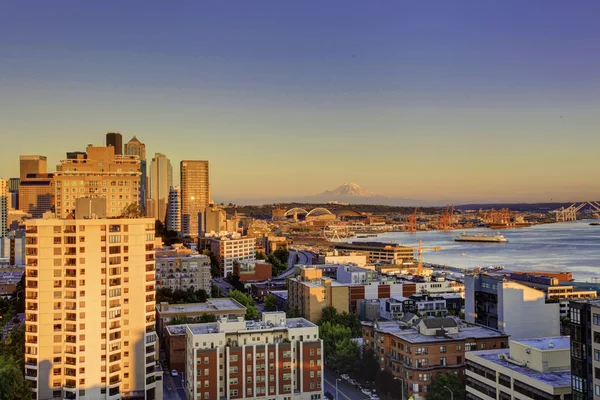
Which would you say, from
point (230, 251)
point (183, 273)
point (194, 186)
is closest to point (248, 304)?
point (183, 273)

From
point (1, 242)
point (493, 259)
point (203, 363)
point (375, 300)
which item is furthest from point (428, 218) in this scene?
point (203, 363)

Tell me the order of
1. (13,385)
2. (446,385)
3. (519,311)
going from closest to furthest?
1. (13,385)
2. (446,385)
3. (519,311)

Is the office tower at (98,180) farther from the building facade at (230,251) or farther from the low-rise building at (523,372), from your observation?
the low-rise building at (523,372)

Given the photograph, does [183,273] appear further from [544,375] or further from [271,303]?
[544,375]

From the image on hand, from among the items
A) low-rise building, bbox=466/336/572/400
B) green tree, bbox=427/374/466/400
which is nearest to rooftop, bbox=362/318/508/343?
green tree, bbox=427/374/466/400

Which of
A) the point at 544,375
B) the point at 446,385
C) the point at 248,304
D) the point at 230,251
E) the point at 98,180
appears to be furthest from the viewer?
the point at 230,251

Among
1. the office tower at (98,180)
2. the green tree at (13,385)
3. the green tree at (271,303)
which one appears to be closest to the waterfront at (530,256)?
the green tree at (271,303)

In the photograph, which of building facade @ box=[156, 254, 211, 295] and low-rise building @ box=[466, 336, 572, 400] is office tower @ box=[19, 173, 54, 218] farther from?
low-rise building @ box=[466, 336, 572, 400]
